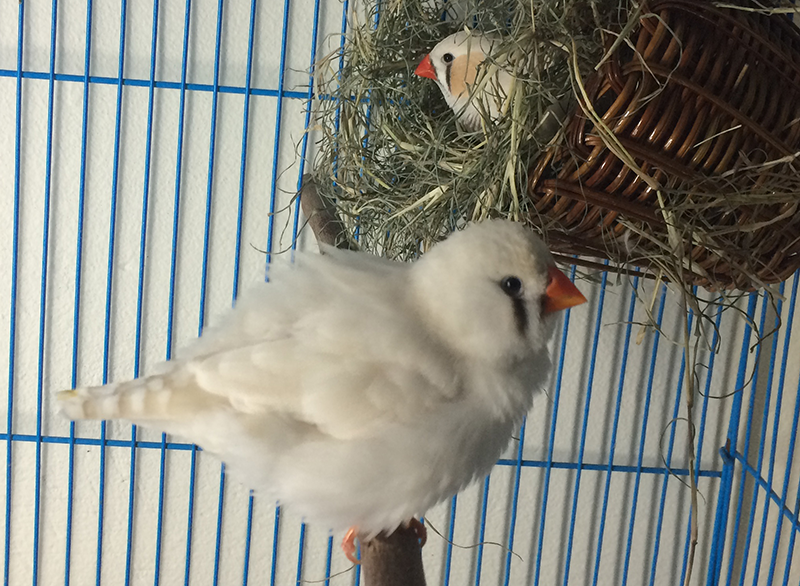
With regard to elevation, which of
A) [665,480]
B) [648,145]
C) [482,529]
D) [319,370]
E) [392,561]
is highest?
[648,145]

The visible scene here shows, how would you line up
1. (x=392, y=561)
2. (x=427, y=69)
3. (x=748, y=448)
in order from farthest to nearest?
1. (x=748, y=448)
2. (x=427, y=69)
3. (x=392, y=561)

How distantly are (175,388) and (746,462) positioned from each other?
0.95 meters

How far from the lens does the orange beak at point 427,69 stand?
744 mm

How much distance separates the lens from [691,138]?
20.1 inches

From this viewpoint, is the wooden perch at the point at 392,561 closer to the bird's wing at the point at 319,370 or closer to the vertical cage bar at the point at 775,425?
the bird's wing at the point at 319,370

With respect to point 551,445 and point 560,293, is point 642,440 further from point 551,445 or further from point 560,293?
point 560,293

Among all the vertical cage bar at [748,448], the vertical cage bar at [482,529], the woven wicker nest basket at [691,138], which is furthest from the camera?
the vertical cage bar at [482,529]

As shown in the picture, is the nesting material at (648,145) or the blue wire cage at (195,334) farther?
the blue wire cage at (195,334)

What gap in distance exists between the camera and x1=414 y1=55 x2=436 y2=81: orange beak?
0.74 metres

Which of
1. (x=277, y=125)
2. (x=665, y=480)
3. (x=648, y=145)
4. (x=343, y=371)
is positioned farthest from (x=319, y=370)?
(x=665, y=480)

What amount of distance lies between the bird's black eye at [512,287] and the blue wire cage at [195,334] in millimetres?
353

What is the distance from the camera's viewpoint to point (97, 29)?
0.94m

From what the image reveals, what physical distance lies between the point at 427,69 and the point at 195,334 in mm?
586

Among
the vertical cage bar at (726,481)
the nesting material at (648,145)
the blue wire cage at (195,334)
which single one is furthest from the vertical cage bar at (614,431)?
the nesting material at (648,145)
